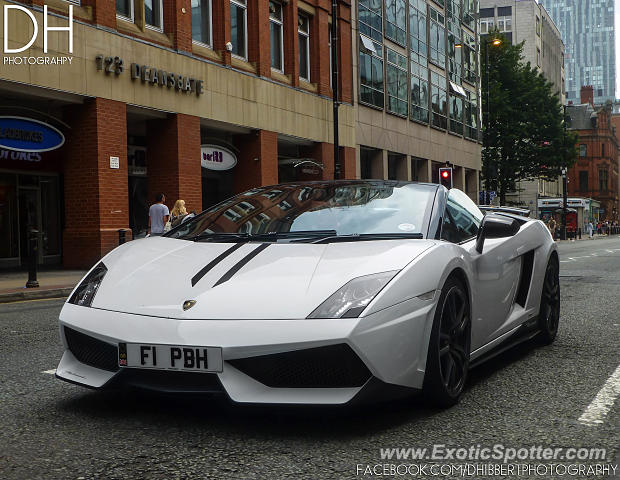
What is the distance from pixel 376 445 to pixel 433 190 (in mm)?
1939

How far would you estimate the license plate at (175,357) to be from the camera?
Answer: 11.1 feet

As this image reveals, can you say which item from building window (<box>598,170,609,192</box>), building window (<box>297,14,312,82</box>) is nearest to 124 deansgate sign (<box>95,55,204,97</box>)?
building window (<box>297,14,312,82</box>)

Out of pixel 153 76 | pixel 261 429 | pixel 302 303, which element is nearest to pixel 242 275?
pixel 302 303

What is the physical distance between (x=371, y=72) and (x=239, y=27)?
9200mm

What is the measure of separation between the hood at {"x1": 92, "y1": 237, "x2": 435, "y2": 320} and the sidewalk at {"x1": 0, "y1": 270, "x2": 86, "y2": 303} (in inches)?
321

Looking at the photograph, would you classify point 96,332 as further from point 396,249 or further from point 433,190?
point 433,190

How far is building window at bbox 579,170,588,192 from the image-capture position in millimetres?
110500

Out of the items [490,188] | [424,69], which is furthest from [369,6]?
[490,188]

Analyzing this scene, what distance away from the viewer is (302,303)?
3502mm

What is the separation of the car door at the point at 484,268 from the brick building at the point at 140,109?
1329 centimetres

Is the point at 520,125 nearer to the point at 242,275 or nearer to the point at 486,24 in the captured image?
the point at 242,275

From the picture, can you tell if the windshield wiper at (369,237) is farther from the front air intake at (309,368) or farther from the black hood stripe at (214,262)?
the front air intake at (309,368)

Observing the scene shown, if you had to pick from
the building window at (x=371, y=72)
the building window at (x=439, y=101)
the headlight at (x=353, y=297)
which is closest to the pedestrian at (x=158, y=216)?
the headlight at (x=353, y=297)

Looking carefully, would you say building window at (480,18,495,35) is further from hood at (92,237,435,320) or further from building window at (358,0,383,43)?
hood at (92,237,435,320)
